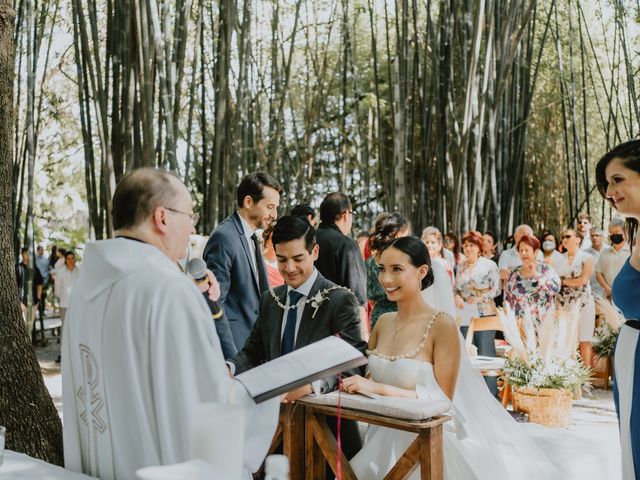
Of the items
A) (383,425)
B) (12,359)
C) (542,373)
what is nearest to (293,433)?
(383,425)

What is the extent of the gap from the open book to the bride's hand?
97 centimetres

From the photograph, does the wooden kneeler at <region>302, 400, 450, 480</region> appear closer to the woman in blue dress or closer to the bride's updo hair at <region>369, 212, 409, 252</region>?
the woman in blue dress

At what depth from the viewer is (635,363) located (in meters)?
1.90

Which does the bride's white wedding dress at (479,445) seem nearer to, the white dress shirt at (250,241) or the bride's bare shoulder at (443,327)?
the bride's bare shoulder at (443,327)

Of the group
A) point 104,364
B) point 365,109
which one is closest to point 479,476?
point 104,364

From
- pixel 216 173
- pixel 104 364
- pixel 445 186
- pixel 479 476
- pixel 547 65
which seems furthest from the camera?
pixel 547 65

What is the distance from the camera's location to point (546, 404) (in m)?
4.11

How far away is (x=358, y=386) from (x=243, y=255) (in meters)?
1.07

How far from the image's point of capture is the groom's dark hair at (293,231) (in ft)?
8.51

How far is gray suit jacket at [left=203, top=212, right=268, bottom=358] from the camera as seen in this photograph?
3.13 meters

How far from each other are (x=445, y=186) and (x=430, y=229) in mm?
2489

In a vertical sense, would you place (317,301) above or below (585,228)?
above

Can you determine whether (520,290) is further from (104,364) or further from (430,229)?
(104,364)

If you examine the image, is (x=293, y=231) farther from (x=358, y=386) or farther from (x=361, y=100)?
(x=361, y=100)
